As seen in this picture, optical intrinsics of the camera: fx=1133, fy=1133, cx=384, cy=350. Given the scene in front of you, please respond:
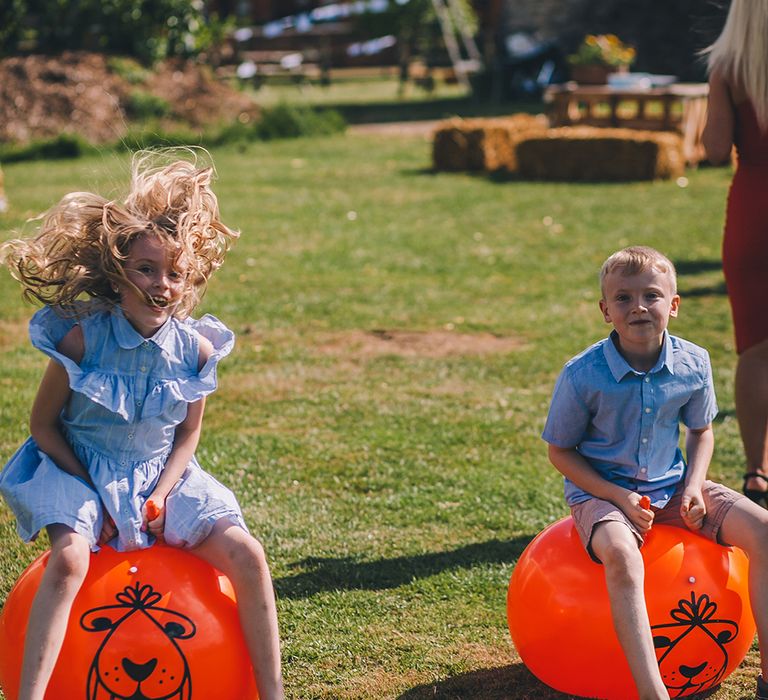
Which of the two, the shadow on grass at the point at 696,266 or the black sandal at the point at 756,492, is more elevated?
the black sandal at the point at 756,492

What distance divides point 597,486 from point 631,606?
0.43 metres

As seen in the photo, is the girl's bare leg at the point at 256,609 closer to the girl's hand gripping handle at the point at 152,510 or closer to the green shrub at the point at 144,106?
the girl's hand gripping handle at the point at 152,510

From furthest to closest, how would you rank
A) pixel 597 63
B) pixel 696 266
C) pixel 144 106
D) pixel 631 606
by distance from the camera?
1. pixel 597 63
2. pixel 144 106
3. pixel 696 266
4. pixel 631 606

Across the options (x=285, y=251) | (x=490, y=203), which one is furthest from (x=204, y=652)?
(x=490, y=203)

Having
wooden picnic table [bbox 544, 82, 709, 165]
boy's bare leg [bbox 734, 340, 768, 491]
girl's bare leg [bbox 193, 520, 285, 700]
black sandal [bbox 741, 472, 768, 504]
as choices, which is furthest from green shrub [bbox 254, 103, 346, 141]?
girl's bare leg [bbox 193, 520, 285, 700]

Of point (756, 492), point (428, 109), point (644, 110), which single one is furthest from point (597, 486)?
point (428, 109)

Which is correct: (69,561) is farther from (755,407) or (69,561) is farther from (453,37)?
(453,37)

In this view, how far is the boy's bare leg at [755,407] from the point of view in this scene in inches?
203

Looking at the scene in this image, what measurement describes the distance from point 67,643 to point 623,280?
1.97 m

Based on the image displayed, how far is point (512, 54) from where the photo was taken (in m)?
28.0

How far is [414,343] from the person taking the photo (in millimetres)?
7871

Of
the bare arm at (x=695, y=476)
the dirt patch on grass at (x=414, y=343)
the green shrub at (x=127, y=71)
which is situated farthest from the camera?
the green shrub at (x=127, y=71)

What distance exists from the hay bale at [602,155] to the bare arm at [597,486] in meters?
11.9

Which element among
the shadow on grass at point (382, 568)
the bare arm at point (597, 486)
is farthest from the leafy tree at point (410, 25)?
the bare arm at point (597, 486)
